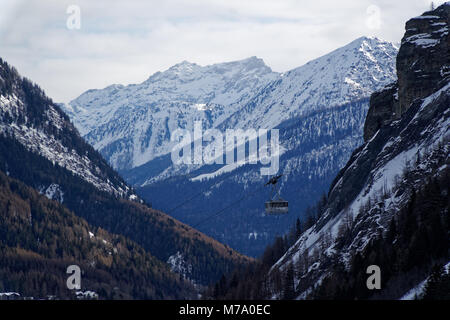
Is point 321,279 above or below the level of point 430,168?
below

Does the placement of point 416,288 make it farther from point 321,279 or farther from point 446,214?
point 321,279
